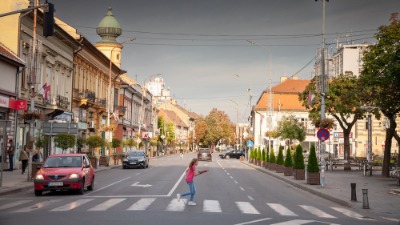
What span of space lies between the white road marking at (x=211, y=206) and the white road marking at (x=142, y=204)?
1.77 metres

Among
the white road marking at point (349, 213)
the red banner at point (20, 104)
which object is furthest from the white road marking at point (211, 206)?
the red banner at point (20, 104)

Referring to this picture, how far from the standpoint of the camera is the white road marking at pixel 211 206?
16188mm

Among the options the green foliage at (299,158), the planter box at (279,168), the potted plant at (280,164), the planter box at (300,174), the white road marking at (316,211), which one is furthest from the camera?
the potted plant at (280,164)

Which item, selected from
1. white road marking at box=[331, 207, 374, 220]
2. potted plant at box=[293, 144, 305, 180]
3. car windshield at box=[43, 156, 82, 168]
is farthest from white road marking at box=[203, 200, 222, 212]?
potted plant at box=[293, 144, 305, 180]

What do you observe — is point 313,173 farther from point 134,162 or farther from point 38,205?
point 134,162

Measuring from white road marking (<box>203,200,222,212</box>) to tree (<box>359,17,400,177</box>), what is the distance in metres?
12.3

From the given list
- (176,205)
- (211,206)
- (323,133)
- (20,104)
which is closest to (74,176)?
(176,205)

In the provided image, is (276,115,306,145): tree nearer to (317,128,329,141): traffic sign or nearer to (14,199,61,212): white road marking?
(317,128,329,141): traffic sign

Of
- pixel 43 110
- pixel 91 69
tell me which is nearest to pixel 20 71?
pixel 43 110

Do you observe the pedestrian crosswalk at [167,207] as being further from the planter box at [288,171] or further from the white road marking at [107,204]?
the planter box at [288,171]

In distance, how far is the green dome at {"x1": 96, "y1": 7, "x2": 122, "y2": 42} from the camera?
253 ft

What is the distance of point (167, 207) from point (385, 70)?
15.5m

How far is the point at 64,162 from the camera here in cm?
2209

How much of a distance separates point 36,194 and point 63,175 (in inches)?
53.4
